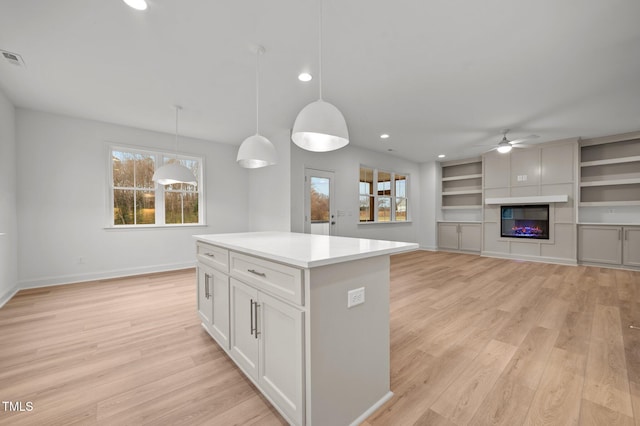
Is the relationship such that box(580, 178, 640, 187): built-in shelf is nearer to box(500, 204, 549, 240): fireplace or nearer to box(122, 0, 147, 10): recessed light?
box(500, 204, 549, 240): fireplace

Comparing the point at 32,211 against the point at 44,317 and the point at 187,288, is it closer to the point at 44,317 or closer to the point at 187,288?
the point at 44,317

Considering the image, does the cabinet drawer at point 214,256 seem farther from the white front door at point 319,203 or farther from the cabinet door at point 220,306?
the white front door at point 319,203

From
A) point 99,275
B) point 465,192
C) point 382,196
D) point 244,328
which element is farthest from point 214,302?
point 465,192

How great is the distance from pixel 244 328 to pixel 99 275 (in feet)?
14.1

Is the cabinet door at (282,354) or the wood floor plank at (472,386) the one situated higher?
the cabinet door at (282,354)

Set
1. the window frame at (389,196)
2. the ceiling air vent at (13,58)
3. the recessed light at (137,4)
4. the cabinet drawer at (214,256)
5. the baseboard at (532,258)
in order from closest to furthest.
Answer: the recessed light at (137,4)
the cabinet drawer at (214,256)
the ceiling air vent at (13,58)
the baseboard at (532,258)
the window frame at (389,196)

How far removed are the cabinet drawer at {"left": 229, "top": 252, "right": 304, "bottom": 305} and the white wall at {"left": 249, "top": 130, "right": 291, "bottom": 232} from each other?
10.5 ft

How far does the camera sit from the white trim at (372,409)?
1499mm

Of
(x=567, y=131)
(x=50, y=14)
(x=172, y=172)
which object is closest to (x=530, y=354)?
(x=172, y=172)

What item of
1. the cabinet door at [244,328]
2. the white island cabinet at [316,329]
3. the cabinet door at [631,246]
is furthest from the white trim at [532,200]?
the cabinet door at [244,328]

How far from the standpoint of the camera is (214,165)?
5859 mm

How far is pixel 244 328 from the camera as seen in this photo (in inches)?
73.4

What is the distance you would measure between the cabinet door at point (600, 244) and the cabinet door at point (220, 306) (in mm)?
7364

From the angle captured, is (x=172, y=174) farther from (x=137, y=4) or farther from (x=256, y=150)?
(x=137, y=4)
